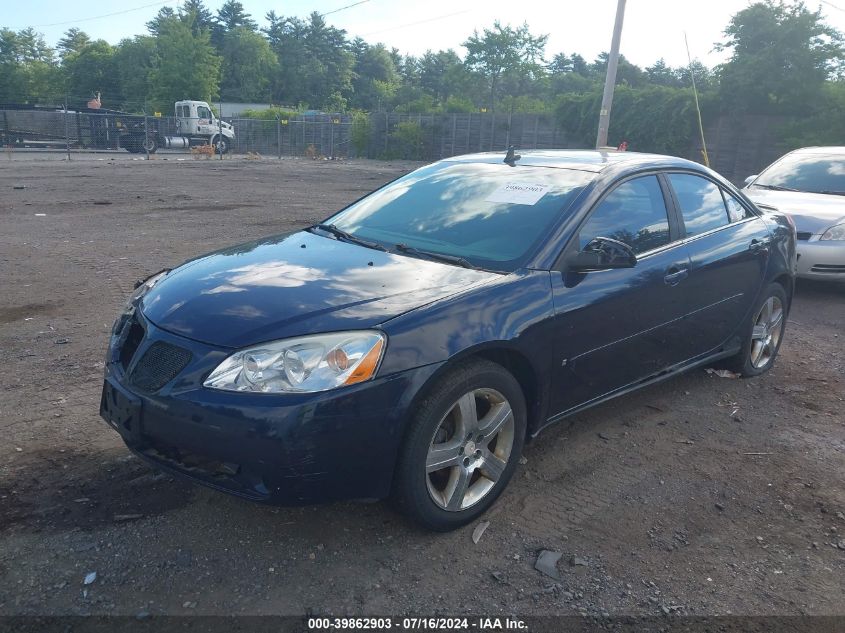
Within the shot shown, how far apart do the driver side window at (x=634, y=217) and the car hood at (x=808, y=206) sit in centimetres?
464

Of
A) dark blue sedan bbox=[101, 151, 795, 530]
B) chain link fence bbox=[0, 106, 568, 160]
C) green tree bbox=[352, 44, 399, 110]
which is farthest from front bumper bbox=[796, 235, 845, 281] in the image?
green tree bbox=[352, 44, 399, 110]

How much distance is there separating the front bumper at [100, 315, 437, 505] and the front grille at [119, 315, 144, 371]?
0.71ft

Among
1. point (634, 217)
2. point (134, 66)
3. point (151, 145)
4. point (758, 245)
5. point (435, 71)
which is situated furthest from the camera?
point (435, 71)

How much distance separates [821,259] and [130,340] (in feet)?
24.2

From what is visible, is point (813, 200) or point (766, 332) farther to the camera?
point (813, 200)

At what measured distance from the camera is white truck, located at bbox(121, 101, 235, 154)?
39.6 m

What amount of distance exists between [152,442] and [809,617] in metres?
2.66

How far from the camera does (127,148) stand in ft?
131

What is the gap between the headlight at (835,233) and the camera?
25.9ft

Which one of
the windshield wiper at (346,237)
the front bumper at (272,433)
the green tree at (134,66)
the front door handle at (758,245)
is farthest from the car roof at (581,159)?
the green tree at (134,66)

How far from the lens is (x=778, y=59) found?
25.4 m

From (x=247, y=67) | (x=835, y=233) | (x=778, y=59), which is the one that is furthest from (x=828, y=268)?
(x=247, y=67)

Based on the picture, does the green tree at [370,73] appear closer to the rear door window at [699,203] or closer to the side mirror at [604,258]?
the rear door window at [699,203]

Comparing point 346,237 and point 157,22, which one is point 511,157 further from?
point 157,22
